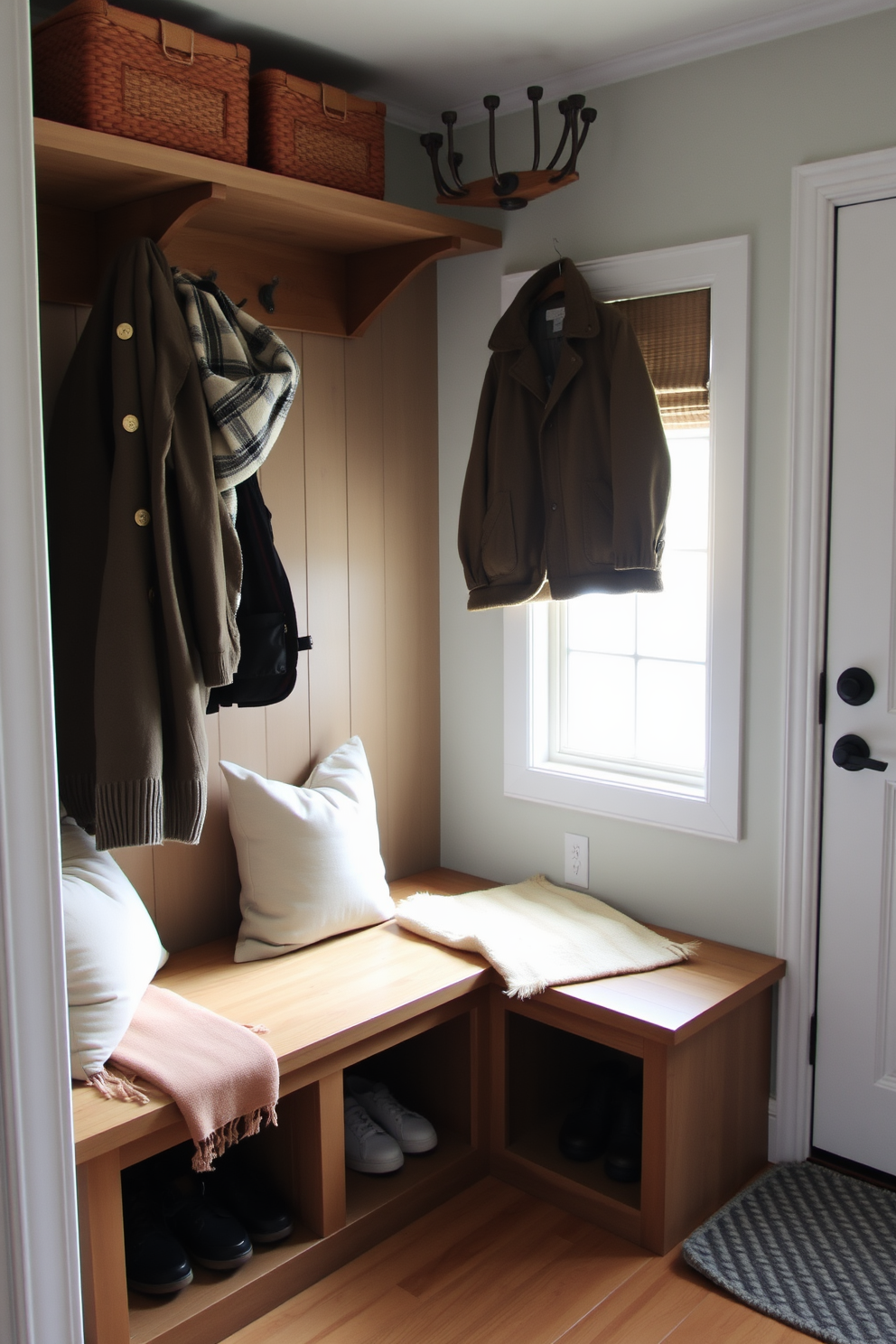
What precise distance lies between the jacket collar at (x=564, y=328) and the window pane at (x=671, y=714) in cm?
68

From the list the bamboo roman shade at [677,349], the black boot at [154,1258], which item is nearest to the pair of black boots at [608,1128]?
the black boot at [154,1258]

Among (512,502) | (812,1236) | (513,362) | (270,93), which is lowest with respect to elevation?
(812,1236)

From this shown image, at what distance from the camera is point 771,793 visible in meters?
2.43

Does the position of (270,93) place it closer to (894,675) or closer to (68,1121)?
(894,675)

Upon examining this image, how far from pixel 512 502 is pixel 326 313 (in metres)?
0.63

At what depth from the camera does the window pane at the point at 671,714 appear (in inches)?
104

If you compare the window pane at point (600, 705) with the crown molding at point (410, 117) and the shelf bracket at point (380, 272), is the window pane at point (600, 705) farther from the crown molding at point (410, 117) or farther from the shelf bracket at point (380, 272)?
the crown molding at point (410, 117)

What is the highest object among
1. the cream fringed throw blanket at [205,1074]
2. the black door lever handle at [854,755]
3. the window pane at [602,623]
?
the window pane at [602,623]

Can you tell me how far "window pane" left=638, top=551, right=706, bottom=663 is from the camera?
2.61m

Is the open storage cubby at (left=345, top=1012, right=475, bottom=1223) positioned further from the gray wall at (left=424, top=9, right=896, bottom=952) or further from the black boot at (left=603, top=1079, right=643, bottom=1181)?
the gray wall at (left=424, top=9, right=896, bottom=952)

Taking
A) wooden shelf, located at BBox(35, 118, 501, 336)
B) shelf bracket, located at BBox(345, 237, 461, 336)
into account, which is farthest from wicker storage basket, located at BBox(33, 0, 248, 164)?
shelf bracket, located at BBox(345, 237, 461, 336)

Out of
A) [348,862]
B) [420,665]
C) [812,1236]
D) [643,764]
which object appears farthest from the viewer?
[420,665]

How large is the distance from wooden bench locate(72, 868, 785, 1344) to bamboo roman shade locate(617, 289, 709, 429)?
1.20 meters

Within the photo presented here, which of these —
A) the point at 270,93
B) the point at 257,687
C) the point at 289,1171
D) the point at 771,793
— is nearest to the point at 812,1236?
the point at 771,793
